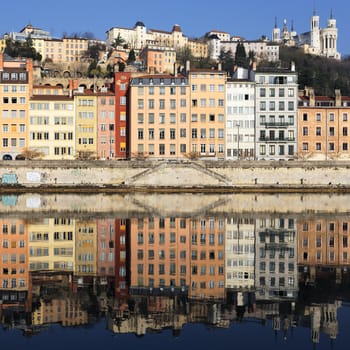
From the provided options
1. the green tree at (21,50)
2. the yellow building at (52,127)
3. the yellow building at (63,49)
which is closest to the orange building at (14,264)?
the yellow building at (52,127)

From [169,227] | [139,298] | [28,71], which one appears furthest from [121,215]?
[28,71]

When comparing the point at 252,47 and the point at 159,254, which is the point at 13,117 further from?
the point at 252,47

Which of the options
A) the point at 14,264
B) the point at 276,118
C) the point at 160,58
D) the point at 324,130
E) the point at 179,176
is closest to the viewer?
the point at 14,264

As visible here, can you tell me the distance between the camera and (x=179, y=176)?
207ft

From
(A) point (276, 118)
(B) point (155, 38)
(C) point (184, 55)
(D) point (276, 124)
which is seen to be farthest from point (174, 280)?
(B) point (155, 38)

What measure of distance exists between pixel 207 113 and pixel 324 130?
45.4 feet

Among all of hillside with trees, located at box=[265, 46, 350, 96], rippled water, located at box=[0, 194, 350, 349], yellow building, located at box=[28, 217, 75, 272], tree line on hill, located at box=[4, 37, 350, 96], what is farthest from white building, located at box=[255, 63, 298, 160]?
yellow building, located at box=[28, 217, 75, 272]

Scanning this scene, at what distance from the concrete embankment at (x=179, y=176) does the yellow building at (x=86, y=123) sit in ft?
32.7

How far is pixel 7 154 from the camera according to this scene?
71.2 meters

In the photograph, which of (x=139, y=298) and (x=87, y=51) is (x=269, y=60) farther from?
(x=139, y=298)

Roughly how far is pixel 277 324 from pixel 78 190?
4634 cm

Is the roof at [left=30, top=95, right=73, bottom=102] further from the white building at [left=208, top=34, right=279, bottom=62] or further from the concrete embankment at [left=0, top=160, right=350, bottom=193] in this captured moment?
the white building at [left=208, top=34, right=279, bottom=62]

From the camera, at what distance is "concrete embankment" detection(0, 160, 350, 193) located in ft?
204

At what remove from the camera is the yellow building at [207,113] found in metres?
72.4
